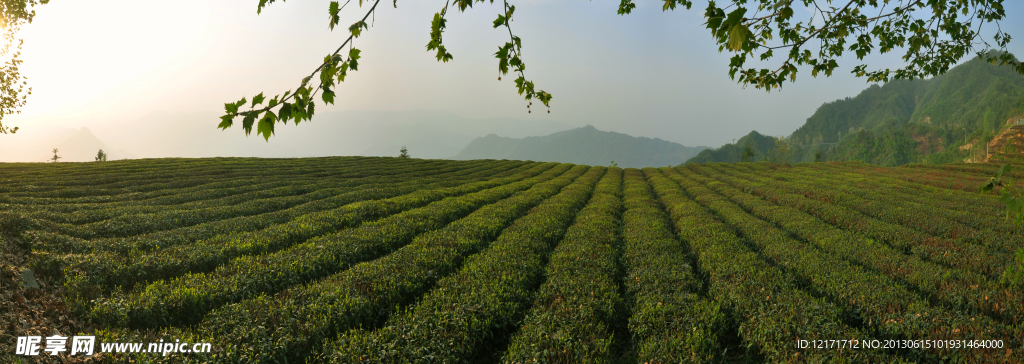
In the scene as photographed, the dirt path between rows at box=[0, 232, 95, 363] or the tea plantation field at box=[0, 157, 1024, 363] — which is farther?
the tea plantation field at box=[0, 157, 1024, 363]

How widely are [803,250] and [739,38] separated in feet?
34.0

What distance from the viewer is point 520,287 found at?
24.3 ft

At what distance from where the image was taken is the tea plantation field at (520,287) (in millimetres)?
5305

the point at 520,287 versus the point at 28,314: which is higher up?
the point at 28,314

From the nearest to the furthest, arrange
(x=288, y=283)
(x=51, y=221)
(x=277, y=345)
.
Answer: (x=277, y=345)
(x=288, y=283)
(x=51, y=221)

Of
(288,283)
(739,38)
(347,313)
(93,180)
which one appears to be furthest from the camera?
(93,180)

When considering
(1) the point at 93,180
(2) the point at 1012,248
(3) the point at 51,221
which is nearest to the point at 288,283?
(3) the point at 51,221

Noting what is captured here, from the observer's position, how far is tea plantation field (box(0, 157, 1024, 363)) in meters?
5.30

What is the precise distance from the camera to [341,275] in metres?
7.71

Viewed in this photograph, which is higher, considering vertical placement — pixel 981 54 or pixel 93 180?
pixel 981 54

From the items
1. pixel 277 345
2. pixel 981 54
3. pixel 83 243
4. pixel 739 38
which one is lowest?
pixel 277 345

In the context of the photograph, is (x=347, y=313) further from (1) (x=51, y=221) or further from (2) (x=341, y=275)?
(1) (x=51, y=221)

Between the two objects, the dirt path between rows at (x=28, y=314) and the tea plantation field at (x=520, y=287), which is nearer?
the dirt path between rows at (x=28, y=314)

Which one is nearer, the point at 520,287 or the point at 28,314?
the point at 28,314
